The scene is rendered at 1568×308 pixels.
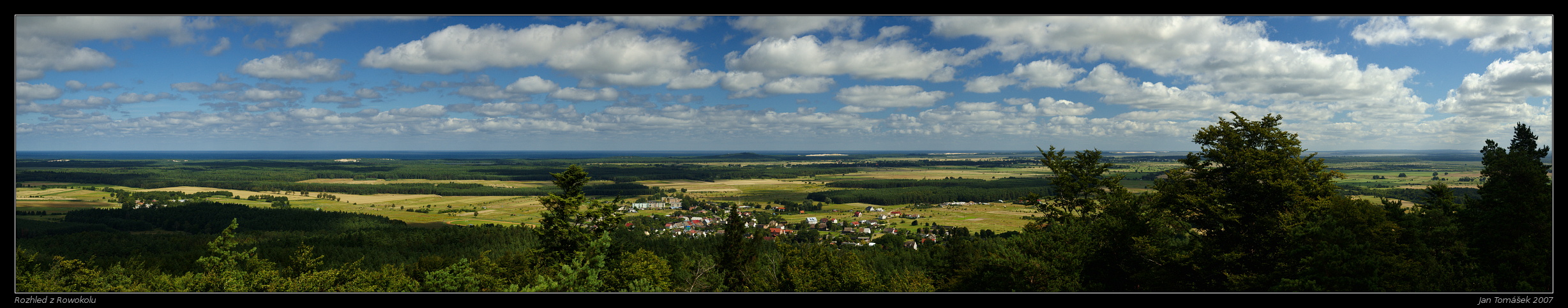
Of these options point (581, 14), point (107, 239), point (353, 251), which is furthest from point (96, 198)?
point (581, 14)

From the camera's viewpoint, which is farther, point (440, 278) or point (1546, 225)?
point (440, 278)

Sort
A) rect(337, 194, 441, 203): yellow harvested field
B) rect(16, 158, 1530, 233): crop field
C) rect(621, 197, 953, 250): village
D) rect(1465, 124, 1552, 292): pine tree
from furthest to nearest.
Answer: rect(337, 194, 441, 203): yellow harvested field < rect(16, 158, 1530, 233): crop field < rect(621, 197, 953, 250): village < rect(1465, 124, 1552, 292): pine tree

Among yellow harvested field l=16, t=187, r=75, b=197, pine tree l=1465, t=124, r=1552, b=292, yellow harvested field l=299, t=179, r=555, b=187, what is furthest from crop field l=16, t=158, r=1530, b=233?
pine tree l=1465, t=124, r=1552, b=292

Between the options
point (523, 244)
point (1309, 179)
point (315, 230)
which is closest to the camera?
point (1309, 179)

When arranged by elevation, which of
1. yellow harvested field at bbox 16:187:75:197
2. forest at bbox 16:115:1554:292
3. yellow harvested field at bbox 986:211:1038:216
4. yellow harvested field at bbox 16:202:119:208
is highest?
forest at bbox 16:115:1554:292

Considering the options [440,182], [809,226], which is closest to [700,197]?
[809,226]

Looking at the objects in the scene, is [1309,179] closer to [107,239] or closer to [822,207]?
[822,207]

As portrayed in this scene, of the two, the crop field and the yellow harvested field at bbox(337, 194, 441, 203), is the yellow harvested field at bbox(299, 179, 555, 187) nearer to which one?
the crop field

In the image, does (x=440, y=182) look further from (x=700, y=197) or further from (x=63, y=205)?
(x=700, y=197)

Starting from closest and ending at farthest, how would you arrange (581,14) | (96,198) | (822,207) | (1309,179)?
(581,14) → (1309,179) → (96,198) → (822,207)

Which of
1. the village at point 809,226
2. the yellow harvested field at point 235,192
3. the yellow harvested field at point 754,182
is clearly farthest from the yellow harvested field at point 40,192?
the yellow harvested field at point 754,182

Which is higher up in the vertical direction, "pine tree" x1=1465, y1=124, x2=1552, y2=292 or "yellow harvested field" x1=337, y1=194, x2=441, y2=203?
"pine tree" x1=1465, y1=124, x2=1552, y2=292
